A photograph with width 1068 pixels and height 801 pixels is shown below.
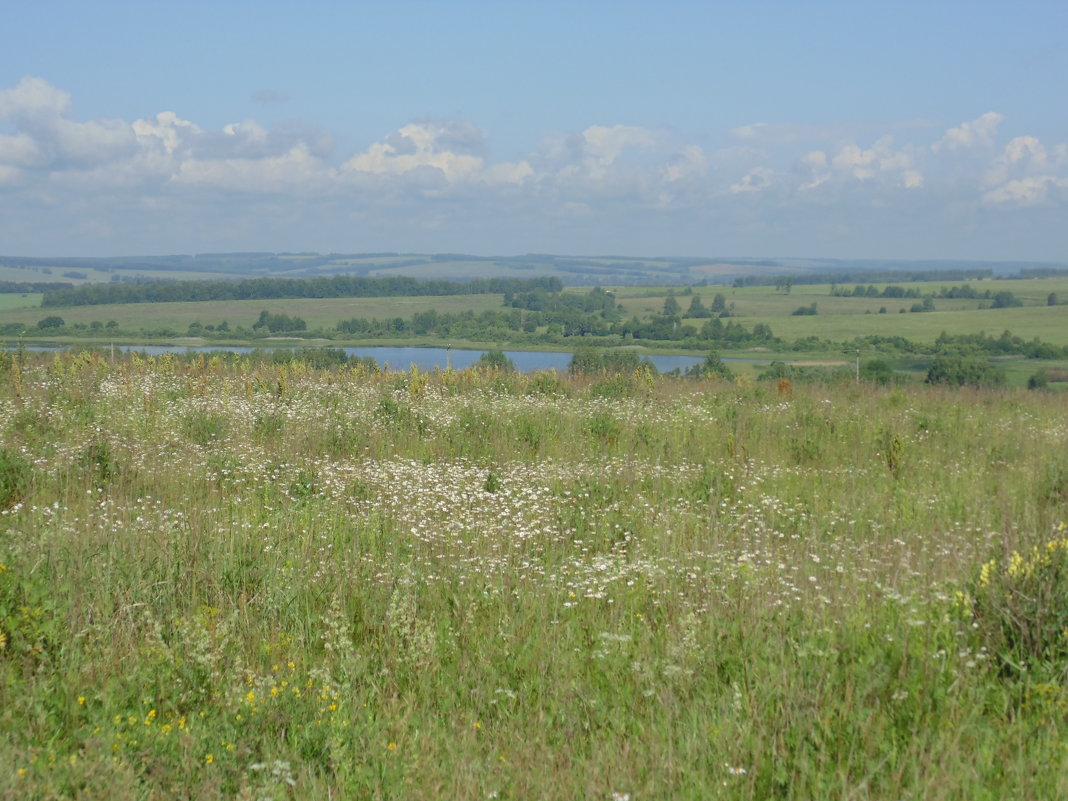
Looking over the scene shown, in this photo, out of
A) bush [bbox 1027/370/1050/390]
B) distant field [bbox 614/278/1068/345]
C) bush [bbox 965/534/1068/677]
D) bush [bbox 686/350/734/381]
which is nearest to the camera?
bush [bbox 965/534/1068/677]

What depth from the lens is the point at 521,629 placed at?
15.9 feet

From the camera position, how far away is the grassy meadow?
336 centimetres

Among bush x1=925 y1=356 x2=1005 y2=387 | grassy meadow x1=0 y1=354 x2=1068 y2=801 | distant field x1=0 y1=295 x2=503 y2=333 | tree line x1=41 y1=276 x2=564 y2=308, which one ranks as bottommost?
grassy meadow x1=0 y1=354 x2=1068 y2=801

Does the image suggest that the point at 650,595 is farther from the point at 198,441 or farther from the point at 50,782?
the point at 198,441

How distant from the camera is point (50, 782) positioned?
3.12 metres

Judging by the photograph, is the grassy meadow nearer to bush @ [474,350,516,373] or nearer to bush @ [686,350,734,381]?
bush @ [474,350,516,373]

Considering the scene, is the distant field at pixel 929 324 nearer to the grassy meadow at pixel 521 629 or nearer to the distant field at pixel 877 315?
the distant field at pixel 877 315

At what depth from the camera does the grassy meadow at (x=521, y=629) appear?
336cm

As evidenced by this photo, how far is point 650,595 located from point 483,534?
1.48 m

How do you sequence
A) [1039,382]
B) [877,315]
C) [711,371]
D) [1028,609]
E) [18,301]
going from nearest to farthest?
[1028,609] → [1039,382] → [711,371] → [18,301] → [877,315]

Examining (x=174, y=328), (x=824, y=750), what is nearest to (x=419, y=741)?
(x=824, y=750)

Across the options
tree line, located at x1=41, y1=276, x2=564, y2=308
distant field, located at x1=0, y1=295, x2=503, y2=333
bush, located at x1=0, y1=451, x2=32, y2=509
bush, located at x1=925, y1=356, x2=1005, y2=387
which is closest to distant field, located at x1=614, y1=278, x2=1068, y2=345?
tree line, located at x1=41, y1=276, x2=564, y2=308

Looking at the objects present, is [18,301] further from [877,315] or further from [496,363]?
[877,315]

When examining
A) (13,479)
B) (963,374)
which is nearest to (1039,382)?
(963,374)
